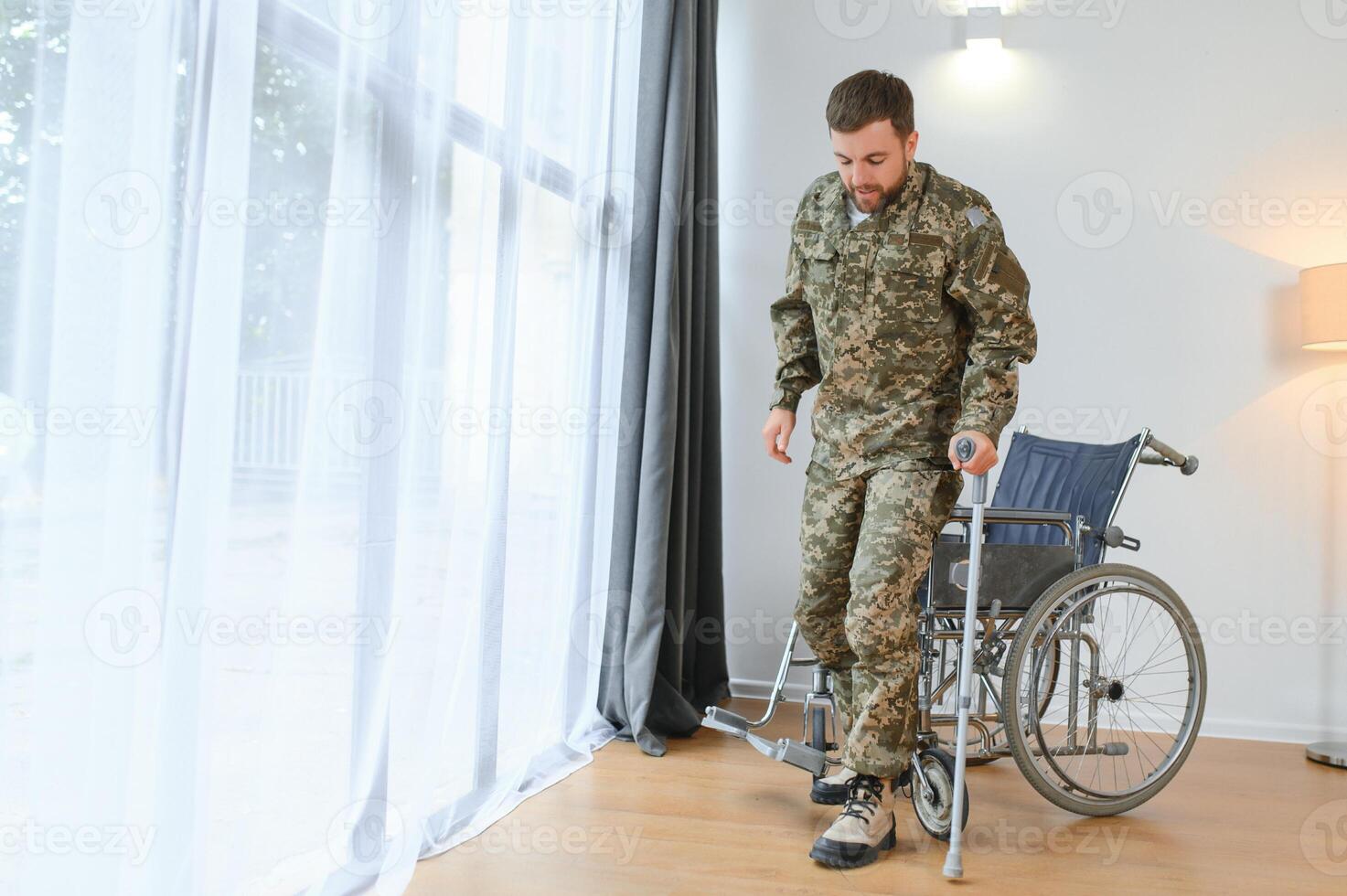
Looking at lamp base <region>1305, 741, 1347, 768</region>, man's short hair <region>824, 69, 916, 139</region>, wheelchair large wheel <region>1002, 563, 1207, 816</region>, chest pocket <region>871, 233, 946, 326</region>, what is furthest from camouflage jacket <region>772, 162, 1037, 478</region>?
lamp base <region>1305, 741, 1347, 768</region>

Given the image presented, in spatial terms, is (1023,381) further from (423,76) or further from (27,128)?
(27,128)

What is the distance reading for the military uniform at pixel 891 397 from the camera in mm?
1925

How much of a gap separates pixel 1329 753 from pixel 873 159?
83.1 inches

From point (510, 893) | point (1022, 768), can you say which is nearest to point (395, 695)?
point (510, 893)

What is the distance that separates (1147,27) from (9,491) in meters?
3.32

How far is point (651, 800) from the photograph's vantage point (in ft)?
7.27

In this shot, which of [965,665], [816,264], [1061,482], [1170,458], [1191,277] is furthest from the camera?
[1191,277]

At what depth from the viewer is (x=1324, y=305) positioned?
114 inches

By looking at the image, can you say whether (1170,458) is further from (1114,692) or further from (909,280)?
(909,280)

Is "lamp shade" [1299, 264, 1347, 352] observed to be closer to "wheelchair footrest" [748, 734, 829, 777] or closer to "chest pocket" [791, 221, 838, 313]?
"chest pocket" [791, 221, 838, 313]

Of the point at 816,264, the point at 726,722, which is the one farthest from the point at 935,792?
the point at 816,264

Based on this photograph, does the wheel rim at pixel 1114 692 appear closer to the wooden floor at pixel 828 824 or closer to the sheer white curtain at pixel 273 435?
the wooden floor at pixel 828 824

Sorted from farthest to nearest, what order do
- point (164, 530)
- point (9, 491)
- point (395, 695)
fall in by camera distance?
point (395, 695) → point (164, 530) → point (9, 491)

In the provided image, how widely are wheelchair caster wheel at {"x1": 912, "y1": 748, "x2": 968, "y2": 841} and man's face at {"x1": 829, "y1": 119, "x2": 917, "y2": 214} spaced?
1.05 metres
